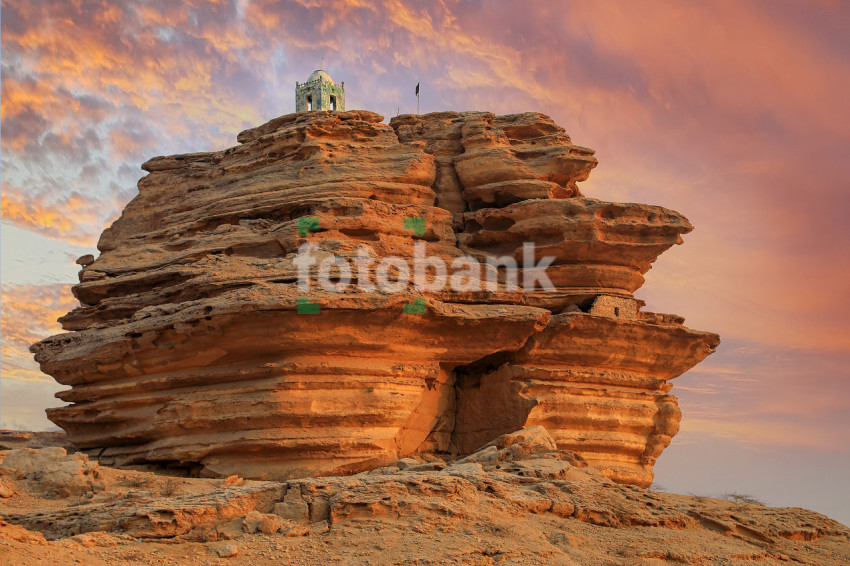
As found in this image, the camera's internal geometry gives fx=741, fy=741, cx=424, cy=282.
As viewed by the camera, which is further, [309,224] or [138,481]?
[309,224]

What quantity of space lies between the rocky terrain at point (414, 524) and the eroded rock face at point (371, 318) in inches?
126

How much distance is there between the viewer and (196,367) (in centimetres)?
1652

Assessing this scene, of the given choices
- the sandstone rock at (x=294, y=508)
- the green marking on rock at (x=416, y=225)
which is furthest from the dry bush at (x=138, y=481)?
the green marking on rock at (x=416, y=225)

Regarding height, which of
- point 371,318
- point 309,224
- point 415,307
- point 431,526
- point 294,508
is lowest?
point 431,526

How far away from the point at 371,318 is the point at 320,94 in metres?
48.1

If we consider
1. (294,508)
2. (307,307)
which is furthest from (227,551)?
(307,307)

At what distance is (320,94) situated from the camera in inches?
2377

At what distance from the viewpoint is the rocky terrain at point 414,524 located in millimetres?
8898

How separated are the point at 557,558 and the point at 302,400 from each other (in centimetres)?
737

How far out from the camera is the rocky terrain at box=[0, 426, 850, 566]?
29.2 feet

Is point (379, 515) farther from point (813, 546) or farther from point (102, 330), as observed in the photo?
point (102, 330)

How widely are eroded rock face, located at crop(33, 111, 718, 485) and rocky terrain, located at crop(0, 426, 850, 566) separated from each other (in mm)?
3189

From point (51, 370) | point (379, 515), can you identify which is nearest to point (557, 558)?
point (379, 515)

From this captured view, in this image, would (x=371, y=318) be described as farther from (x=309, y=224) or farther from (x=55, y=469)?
(x=55, y=469)
